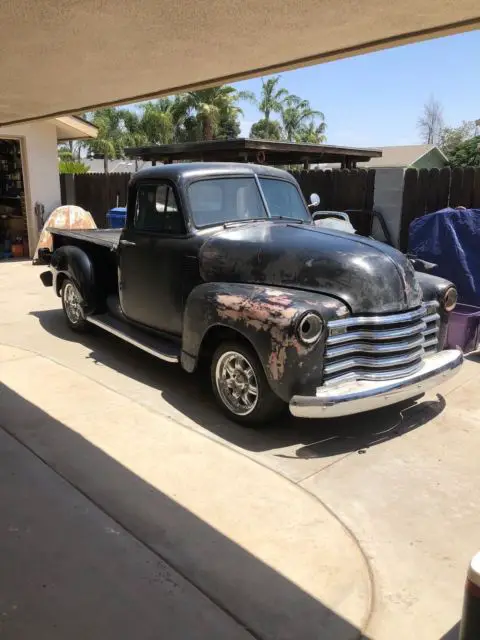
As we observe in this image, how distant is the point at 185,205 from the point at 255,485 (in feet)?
8.96

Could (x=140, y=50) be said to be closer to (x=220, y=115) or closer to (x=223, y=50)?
(x=223, y=50)

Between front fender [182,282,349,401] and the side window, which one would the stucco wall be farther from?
front fender [182,282,349,401]

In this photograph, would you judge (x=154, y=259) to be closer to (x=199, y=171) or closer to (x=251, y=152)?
(x=199, y=171)

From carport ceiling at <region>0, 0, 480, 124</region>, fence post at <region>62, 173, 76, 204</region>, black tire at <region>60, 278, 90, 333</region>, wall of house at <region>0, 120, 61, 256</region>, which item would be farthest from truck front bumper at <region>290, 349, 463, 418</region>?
fence post at <region>62, 173, 76, 204</region>

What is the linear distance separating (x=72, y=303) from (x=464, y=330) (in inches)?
184

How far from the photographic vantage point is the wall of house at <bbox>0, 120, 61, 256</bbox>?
12.9 meters

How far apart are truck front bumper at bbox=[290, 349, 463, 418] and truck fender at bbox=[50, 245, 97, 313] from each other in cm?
350

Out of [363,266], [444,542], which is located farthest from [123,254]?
[444,542]

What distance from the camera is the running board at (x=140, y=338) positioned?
510 centimetres

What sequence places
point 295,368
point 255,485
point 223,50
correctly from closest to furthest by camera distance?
1. point 223,50
2. point 255,485
3. point 295,368

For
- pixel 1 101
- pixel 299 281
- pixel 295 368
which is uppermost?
pixel 1 101

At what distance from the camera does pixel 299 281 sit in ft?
14.0

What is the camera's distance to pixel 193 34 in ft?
8.75

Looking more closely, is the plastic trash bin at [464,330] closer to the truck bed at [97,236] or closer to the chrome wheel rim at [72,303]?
the truck bed at [97,236]
